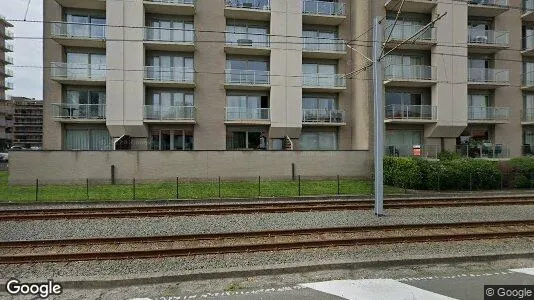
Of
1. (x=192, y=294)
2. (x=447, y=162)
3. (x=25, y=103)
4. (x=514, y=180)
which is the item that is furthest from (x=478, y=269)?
(x=25, y=103)

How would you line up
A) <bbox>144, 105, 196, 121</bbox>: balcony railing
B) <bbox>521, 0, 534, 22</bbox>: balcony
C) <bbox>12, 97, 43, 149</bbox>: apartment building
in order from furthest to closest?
<bbox>12, 97, 43, 149</bbox>: apartment building → <bbox>521, 0, 534, 22</bbox>: balcony → <bbox>144, 105, 196, 121</bbox>: balcony railing

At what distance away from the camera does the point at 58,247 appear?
8.41m

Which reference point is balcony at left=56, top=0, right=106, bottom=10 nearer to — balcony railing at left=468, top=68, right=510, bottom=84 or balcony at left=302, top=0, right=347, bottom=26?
balcony at left=302, top=0, right=347, bottom=26

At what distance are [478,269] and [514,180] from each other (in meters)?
16.3

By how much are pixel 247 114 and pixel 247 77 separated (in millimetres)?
2874

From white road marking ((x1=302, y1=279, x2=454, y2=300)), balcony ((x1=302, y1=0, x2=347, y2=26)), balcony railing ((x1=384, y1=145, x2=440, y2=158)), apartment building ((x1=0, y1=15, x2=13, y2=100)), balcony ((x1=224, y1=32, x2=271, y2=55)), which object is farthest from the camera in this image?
apartment building ((x1=0, y1=15, x2=13, y2=100))

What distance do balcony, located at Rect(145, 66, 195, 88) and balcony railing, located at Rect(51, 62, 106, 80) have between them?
331cm

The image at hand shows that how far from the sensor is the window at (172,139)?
25.0m

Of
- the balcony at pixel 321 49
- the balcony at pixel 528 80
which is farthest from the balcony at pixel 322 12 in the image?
the balcony at pixel 528 80

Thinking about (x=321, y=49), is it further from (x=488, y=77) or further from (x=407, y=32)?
(x=488, y=77)

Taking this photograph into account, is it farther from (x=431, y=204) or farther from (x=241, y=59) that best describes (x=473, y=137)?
(x=241, y=59)

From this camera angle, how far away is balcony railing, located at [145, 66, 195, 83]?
24391 millimetres

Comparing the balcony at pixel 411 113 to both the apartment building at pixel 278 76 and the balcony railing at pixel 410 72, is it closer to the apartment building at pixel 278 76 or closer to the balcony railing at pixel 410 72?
the apartment building at pixel 278 76

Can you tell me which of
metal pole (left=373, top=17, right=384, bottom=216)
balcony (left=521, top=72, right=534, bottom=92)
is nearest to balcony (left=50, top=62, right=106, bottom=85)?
metal pole (left=373, top=17, right=384, bottom=216)
